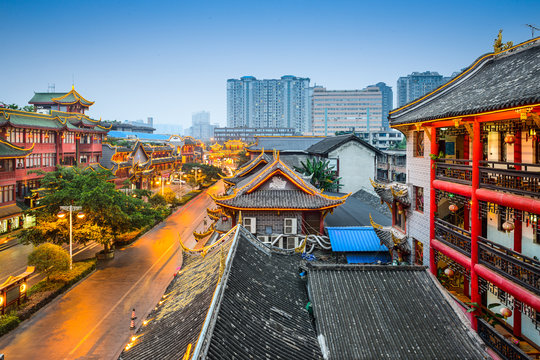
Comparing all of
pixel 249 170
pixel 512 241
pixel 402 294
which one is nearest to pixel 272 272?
pixel 402 294

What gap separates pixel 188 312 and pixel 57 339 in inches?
459

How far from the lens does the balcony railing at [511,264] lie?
416 inches

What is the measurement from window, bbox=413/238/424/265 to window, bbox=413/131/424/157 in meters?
4.52

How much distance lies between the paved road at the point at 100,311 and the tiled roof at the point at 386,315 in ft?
37.4

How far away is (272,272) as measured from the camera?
15.2 meters

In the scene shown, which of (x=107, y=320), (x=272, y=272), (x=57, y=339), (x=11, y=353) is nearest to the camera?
(x=272, y=272)

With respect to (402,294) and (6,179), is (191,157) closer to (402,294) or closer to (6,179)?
(6,179)

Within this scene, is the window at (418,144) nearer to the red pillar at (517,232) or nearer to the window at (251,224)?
the red pillar at (517,232)

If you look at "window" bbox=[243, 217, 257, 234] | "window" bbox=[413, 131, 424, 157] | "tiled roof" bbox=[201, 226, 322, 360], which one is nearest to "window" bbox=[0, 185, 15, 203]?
"window" bbox=[243, 217, 257, 234]

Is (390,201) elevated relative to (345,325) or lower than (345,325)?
elevated

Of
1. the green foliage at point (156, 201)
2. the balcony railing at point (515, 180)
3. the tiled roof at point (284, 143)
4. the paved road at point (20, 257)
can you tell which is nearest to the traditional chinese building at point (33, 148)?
the paved road at point (20, 257)

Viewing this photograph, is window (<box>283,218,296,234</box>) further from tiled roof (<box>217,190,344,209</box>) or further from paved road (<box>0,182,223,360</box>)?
paved road (<box>0,182,223,360</box>)

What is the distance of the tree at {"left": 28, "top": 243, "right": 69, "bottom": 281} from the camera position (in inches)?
921

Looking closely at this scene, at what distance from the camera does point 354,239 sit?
23125 millimetres
